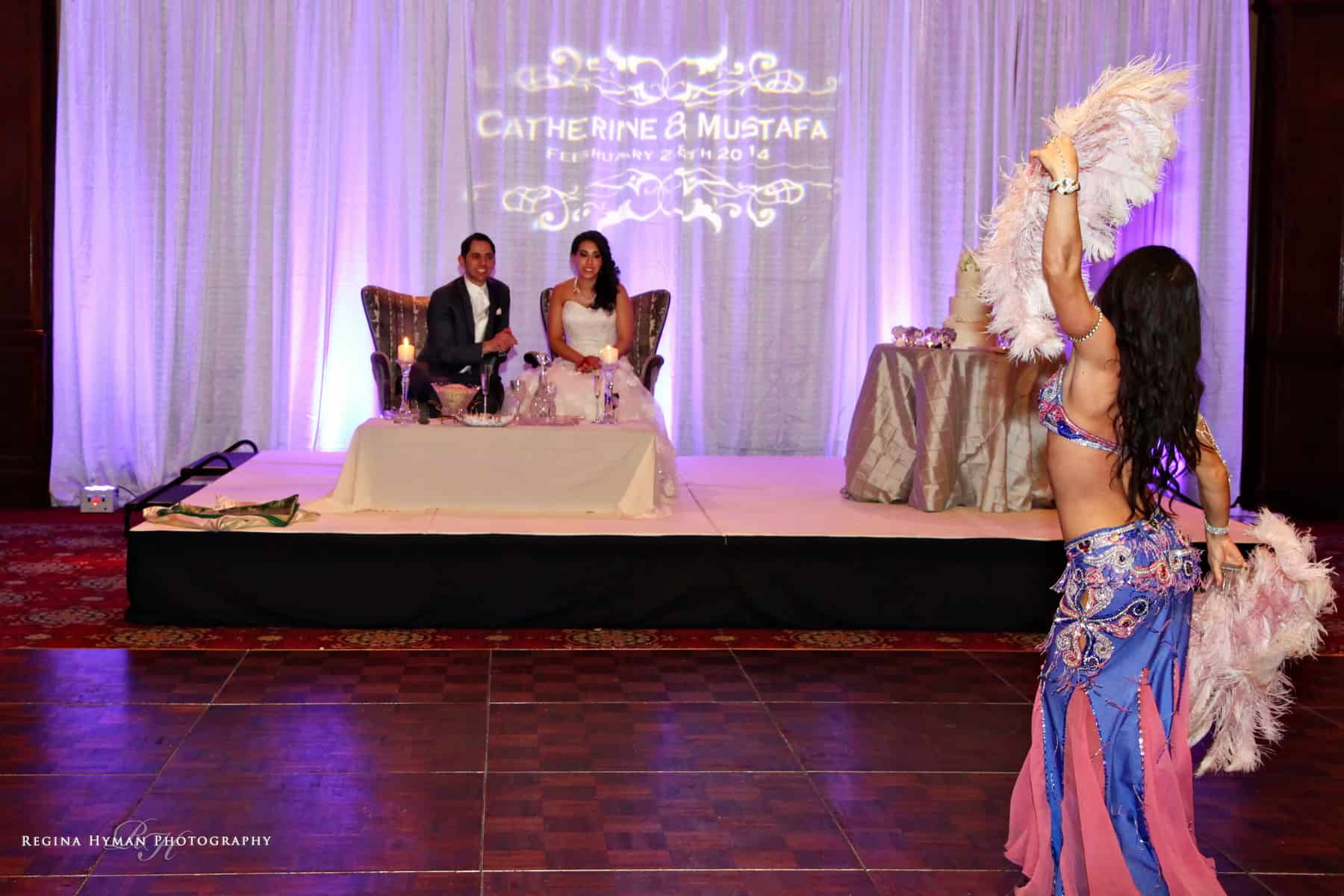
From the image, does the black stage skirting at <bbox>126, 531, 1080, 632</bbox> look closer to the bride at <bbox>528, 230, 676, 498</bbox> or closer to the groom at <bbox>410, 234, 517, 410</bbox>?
the bride at <bbox>528, 230, 676, 498</bbox>

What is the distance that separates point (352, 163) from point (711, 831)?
18.9 ft

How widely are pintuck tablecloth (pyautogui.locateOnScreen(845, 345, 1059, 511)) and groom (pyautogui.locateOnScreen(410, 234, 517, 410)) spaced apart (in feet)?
6.01

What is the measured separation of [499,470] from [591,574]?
26.0 inches

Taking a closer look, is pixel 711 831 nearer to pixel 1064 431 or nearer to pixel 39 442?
pixel 1064 431

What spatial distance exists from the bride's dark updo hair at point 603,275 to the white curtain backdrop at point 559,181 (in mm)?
1097

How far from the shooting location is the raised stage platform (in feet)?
15.7

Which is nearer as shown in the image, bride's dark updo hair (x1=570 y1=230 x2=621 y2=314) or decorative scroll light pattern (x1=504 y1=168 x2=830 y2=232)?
bride's dark updo hair (x1=570 y1=230 x2=621 y2=314)

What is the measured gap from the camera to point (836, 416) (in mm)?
8273

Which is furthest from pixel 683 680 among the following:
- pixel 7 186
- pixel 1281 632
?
pixel 7 186

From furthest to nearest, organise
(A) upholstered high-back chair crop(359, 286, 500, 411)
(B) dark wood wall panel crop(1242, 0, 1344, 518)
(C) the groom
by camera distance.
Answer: (B) dark wood wall panel crop(1242, 0, 1344, 518) → (A) upholstered high-back chair crop(359, 286, 500, 411) → (C) the groom

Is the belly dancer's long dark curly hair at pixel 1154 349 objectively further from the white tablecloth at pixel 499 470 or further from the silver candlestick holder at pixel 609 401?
the silver candlestick holder at pixel 609 401

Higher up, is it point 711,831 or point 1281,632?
point 1281,632

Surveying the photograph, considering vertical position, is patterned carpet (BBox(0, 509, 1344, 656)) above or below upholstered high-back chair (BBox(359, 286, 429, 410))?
below

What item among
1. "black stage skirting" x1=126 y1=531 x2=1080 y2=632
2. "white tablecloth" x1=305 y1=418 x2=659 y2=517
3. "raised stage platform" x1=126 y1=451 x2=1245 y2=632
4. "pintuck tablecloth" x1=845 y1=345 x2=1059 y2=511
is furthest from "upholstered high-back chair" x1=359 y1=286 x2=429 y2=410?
"pintuck tablecloth" x1=845 y1=345 x2=1059 y2=511
